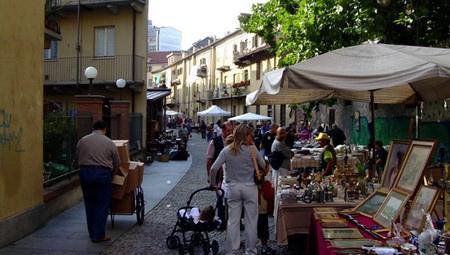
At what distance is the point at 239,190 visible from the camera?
6.71 m

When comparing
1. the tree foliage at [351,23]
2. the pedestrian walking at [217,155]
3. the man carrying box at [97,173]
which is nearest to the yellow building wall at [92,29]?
the tree foliage at [351,23]

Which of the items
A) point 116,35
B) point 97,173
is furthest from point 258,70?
point 97,173

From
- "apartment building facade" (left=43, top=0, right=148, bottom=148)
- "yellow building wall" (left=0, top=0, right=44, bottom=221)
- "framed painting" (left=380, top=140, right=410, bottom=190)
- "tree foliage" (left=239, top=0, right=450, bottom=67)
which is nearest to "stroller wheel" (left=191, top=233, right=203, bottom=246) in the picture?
"framed painting" (left=380, top=140, right=410, bottom=190)

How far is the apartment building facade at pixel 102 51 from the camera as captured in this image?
24219mm

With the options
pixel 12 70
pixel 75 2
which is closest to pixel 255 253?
pixel 12 70

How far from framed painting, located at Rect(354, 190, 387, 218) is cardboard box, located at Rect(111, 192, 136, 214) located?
14.0ft

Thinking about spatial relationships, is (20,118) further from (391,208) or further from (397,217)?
(397,217)

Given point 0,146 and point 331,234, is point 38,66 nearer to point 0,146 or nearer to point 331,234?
point 0,146

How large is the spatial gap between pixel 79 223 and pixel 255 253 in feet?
12.9

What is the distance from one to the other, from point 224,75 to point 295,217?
54815 millimetres

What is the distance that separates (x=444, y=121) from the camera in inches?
461

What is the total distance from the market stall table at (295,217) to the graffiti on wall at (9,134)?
13.1ft

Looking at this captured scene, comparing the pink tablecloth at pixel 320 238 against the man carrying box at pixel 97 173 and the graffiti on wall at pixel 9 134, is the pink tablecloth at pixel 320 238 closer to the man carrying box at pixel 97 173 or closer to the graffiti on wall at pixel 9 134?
the man carrying box at pixel 97 173

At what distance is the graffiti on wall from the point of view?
7.40 metres
